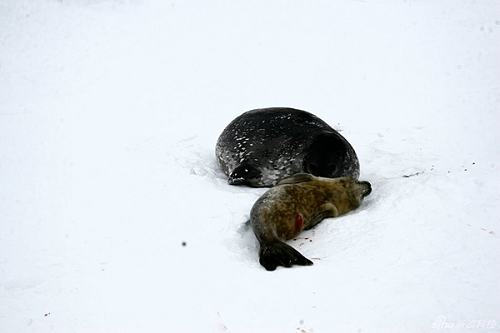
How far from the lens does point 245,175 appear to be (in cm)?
510

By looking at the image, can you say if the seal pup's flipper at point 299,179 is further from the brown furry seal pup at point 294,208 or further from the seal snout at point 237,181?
the seal snout at point 237,181

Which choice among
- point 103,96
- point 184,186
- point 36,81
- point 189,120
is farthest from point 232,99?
point 184,186

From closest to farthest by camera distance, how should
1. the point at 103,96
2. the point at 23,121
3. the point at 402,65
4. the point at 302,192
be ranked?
1. the point at 302,192
2. the point at 23,121
3. the point at 103,96
4. the point at 402,65

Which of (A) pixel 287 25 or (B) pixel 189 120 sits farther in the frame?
(A) pixel 287 25

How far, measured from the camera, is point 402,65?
873 cm

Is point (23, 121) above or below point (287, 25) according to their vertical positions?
below

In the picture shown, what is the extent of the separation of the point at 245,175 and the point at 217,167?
2.15 ft

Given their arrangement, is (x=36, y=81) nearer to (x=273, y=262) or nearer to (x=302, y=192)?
(x=302, y=192)

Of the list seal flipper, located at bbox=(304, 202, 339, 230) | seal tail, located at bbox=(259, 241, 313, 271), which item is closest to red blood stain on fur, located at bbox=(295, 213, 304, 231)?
seal flipper, located at bbox=(304, 202, 339, 230)

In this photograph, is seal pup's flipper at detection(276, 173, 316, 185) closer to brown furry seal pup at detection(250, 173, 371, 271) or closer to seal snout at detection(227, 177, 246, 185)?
brown furry seal pup at detection(250, 173, 371, 271)

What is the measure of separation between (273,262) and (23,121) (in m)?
4.29

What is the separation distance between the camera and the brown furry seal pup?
343cm

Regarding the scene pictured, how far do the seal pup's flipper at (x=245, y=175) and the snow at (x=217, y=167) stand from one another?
11cm

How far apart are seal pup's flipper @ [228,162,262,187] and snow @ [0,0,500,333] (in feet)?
0.37
